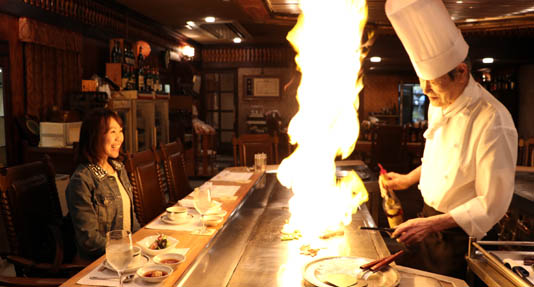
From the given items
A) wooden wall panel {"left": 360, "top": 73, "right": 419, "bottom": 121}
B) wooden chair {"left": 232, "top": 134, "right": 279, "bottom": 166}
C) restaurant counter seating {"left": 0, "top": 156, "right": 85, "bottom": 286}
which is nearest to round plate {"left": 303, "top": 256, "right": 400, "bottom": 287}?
restaurant counter seating {"left": 0, "top": 156, "right": 85, "bottom": 286}

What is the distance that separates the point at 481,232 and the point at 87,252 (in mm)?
1877

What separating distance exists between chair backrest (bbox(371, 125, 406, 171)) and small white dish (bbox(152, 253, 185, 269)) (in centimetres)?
566

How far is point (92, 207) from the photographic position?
93.2 inches

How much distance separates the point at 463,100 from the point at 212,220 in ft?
4.37

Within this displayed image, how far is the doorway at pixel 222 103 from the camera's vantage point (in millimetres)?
10891

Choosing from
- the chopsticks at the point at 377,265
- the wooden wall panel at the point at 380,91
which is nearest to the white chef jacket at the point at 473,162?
the chopsticks at the point at 377,265

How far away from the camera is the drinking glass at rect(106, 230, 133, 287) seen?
1475mm

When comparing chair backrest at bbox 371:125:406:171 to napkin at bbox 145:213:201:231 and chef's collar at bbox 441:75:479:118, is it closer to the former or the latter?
chef's collar at bbox 441:75:479:118

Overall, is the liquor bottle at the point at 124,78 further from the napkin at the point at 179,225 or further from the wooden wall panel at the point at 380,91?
the wooden wall panel at the point at 380,91

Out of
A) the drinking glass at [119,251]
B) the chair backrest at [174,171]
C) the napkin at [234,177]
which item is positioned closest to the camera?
the drinking glass at [119,251]

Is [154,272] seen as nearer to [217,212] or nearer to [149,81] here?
[217,212]

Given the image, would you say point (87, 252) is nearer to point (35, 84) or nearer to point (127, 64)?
point (35, 84)

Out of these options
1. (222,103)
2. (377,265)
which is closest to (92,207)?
(377,265)

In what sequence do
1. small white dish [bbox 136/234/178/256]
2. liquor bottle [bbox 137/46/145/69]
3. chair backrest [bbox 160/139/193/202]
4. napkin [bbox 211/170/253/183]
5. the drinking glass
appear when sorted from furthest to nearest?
liquor bottle [bbox 137/46/145/69], chair backrest [bbox 160/139/193/202], napkin [bbox 211/170/253/183], small white dish [bbox 136/234/178/256], the drinking glass
